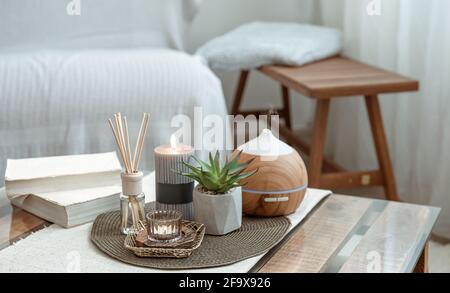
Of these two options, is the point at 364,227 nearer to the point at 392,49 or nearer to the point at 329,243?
the point at 329,243

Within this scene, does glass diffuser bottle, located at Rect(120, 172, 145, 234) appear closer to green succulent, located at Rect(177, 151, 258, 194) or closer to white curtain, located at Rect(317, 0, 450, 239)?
green succulent, located at Rect(177, 151, 258, 194)

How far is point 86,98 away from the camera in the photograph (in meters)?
2.01

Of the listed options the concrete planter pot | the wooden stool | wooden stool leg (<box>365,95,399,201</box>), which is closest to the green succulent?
the concrete planter pot

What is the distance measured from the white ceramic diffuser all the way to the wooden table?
2.0 inches

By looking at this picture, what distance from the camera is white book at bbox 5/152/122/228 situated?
1146 millimetres

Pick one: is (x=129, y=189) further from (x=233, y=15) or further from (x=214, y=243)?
(x=233, y=15)

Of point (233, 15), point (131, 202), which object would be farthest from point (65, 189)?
point (233, 15)

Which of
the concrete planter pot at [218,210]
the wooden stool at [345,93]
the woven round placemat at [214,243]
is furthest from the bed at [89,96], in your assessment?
the concrete planter pot at [218,210]

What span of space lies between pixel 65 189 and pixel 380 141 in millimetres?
1153

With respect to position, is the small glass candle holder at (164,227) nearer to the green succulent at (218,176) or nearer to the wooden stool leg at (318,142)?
the green succulent at (218,176)

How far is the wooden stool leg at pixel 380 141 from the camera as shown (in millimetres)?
2086

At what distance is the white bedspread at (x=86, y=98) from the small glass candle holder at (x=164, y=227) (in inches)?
39.5

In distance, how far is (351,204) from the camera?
128 cm

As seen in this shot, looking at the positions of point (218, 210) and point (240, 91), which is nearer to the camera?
point (218, 210)
